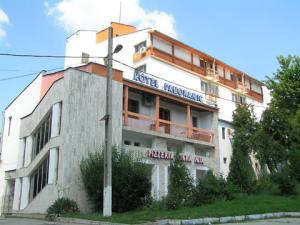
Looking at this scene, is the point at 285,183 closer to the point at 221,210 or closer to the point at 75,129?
the point at 221,210

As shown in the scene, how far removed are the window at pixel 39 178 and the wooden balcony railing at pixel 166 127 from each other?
6088 millimetres

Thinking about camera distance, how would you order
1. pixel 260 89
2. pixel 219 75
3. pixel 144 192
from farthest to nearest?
pixel 260 89, pixel 219 75, pixel 144 192

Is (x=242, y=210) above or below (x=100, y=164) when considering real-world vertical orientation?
below

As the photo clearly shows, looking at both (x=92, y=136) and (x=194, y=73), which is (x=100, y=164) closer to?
(x=92, y=136)

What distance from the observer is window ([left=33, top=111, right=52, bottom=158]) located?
79.9 ft

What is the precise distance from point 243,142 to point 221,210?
18423mm

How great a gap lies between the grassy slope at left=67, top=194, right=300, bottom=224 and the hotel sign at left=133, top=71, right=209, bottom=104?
1183 centimetres

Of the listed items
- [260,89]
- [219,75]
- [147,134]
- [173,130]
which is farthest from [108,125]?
[260,89]

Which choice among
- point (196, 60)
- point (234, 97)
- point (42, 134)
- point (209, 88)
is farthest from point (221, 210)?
point (234, 97)

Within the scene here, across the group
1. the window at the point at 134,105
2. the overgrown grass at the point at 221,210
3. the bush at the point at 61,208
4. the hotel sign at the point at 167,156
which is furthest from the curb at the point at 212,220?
the window at the point at 134,105

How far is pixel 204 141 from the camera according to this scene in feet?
109

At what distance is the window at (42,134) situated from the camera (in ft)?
79.9

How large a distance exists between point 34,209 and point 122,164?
6212 mm

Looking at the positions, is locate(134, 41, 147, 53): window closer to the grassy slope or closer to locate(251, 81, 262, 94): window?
the grassy slope
